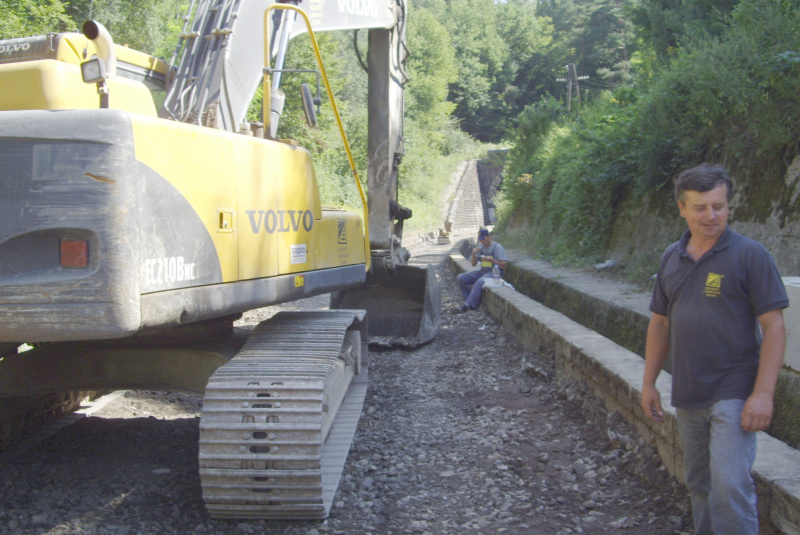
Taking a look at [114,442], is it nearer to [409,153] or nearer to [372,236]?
[372,236]

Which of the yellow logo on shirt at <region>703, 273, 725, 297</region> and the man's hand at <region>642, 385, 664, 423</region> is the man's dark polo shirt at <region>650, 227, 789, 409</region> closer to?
the yellow logo on shirt at <region>703, 273, 725, 297</region>

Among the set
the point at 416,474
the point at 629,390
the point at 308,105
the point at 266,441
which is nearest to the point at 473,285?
the point at 629,390

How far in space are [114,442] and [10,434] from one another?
726mm

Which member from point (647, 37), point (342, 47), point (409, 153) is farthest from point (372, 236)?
point (342, 47)

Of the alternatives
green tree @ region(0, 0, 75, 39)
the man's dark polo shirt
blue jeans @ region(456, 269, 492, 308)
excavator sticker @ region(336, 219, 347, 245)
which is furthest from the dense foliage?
green tree @ region(0, 0, 75, 39)

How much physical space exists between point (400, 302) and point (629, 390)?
15.1ft

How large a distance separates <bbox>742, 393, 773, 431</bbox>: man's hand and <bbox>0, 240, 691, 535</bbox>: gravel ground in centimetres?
105

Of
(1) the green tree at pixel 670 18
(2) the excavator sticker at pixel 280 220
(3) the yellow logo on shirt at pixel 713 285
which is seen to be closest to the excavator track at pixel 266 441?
(2) the excavator sticker at pixel 280 220

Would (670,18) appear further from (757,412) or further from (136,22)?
(757,412)

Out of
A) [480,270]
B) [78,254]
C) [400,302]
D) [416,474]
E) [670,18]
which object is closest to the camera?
[78,254]

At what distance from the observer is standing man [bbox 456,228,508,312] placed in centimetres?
1098

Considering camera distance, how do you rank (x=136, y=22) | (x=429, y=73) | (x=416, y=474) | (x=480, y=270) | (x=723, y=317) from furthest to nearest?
(x=429, y=73), (x=136, y=22), (x=480, y=270), (x=416, y=474), (x=723, y=317)

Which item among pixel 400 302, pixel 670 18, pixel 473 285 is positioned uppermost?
pixel 670 18

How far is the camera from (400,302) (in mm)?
8672
